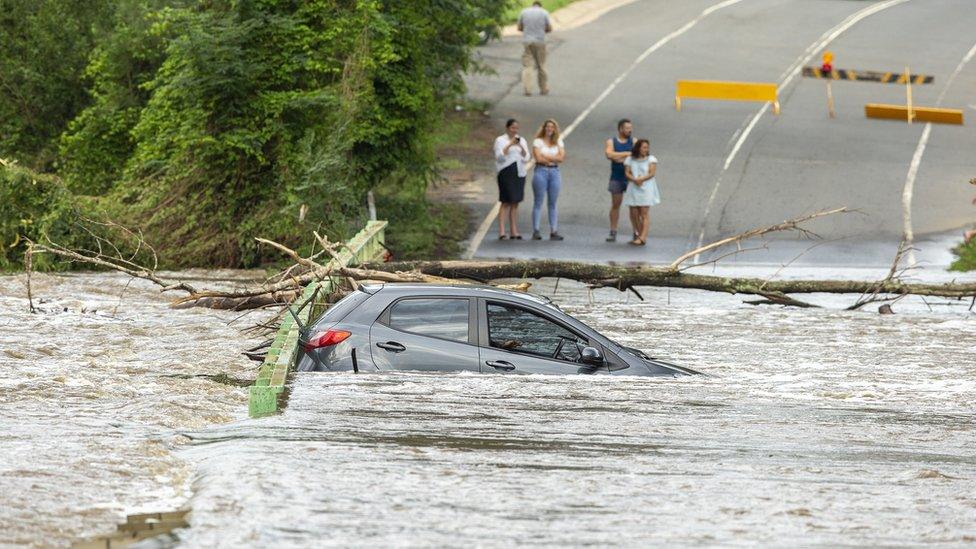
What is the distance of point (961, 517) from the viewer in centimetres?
884

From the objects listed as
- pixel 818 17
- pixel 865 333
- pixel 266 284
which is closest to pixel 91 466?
pixel 266 284

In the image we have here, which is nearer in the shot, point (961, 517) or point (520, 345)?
point (961, 517)

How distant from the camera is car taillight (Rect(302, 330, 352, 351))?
12195 millimetres

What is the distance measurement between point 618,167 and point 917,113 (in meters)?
12.4

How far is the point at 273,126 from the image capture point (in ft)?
75.0

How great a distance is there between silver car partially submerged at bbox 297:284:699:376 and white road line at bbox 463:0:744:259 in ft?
36.4

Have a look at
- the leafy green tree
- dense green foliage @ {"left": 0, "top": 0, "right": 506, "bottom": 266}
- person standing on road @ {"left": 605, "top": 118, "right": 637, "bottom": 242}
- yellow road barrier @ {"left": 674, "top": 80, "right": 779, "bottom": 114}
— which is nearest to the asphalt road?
yellow road barrier @ {"left": 674, "top": 80, "right": 779, "bottom": 114}

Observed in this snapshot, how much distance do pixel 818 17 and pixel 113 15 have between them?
2749 centimetres

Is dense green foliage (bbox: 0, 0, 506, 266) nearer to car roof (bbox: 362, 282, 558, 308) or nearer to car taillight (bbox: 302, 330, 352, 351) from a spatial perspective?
car roof (bbox: 362, 282, 558, 308)

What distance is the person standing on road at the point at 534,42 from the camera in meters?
35.3

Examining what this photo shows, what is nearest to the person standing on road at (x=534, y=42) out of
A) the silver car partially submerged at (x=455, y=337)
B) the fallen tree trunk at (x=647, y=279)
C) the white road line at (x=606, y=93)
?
the white road line at (x=606, y=93)

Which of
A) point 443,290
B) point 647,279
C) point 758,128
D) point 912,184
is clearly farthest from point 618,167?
point 443,290

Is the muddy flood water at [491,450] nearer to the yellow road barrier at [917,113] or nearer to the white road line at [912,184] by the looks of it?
the white road line at [912,184]

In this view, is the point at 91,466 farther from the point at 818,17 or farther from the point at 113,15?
the point at 818,17
